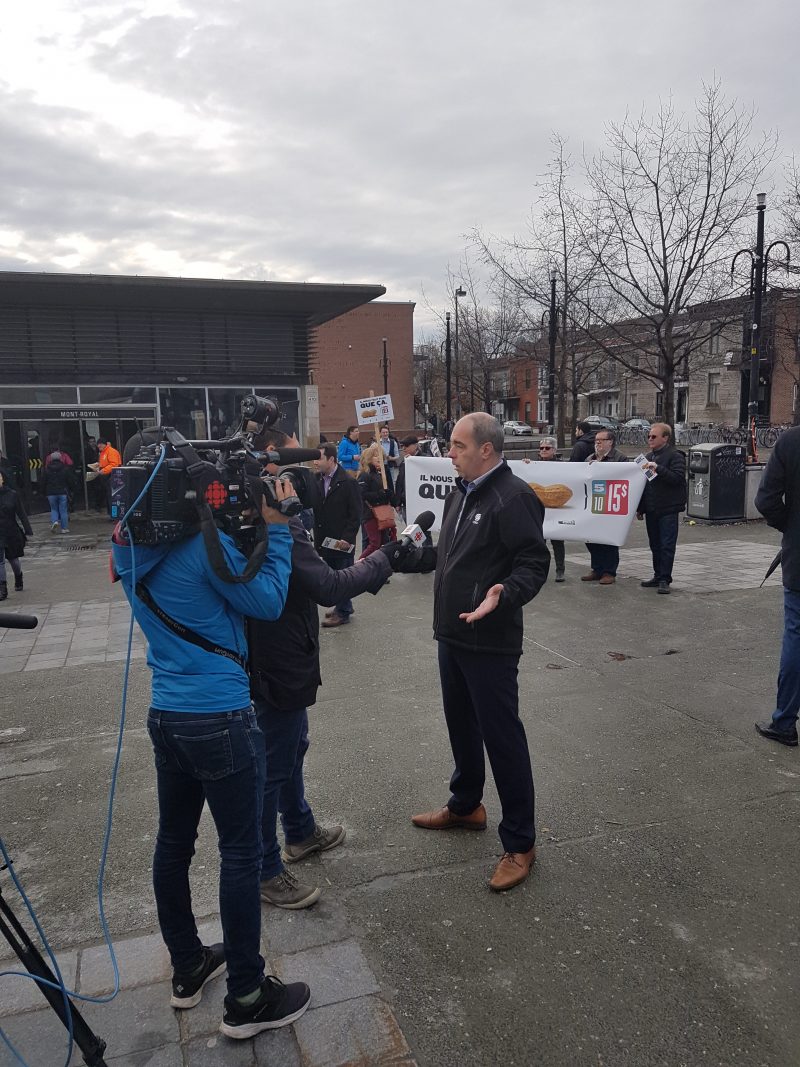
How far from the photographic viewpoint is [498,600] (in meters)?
3.18

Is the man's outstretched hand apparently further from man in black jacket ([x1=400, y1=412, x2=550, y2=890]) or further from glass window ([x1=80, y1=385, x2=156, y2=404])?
glass window ([x1=80, y1=385, x2=156, y2=404])

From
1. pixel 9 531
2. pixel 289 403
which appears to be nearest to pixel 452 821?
pixel 9 531

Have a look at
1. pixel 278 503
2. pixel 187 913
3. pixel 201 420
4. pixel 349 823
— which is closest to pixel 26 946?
pixel 187 913

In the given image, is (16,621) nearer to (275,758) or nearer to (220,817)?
(220,817)

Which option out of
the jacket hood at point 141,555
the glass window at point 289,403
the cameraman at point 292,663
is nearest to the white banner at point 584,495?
the cameraman at point 292,663

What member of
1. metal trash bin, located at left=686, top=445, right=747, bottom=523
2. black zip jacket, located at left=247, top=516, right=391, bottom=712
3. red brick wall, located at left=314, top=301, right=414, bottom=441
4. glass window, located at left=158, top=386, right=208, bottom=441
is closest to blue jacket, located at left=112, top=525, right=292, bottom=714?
black zip jacket, located at left=247, top=516, right=391, bottom=712

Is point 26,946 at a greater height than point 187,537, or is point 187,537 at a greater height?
point 187,537

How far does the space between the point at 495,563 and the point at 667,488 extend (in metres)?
6.10

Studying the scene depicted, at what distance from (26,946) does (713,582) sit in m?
8.48

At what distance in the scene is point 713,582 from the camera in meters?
9.12

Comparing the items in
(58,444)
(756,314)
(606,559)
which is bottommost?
(606,559)

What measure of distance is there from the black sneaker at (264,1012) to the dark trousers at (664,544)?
23.6ft

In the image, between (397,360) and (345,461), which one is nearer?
(345,461)

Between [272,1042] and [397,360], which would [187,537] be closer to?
[272,1042]
